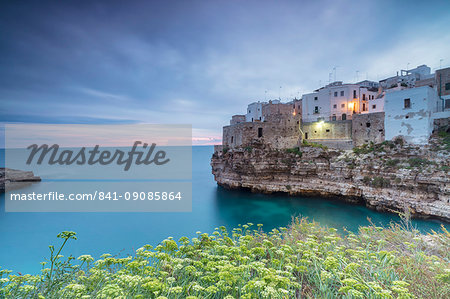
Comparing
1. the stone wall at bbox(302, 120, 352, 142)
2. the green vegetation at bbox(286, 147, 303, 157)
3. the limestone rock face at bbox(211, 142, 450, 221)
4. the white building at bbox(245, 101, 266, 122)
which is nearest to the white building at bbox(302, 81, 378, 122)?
the stone wall at bbox(302, 120, 352, 142)

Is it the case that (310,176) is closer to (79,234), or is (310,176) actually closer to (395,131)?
(395,131)

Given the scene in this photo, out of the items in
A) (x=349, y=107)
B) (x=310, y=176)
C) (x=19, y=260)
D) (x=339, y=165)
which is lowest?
(x=19, y=260)

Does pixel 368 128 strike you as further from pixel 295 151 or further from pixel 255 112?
pixel 255 112

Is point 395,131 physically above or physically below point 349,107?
below

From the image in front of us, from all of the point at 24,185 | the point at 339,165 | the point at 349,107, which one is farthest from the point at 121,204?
the point at 349,107

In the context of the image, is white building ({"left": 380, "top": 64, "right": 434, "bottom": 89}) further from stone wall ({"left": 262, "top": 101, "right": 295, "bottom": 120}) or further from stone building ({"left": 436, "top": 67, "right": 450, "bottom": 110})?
stone wall ({"left": 262, "top": 101, "right": 295, "bottom": 120})

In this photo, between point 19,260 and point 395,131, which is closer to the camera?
point 19,260
